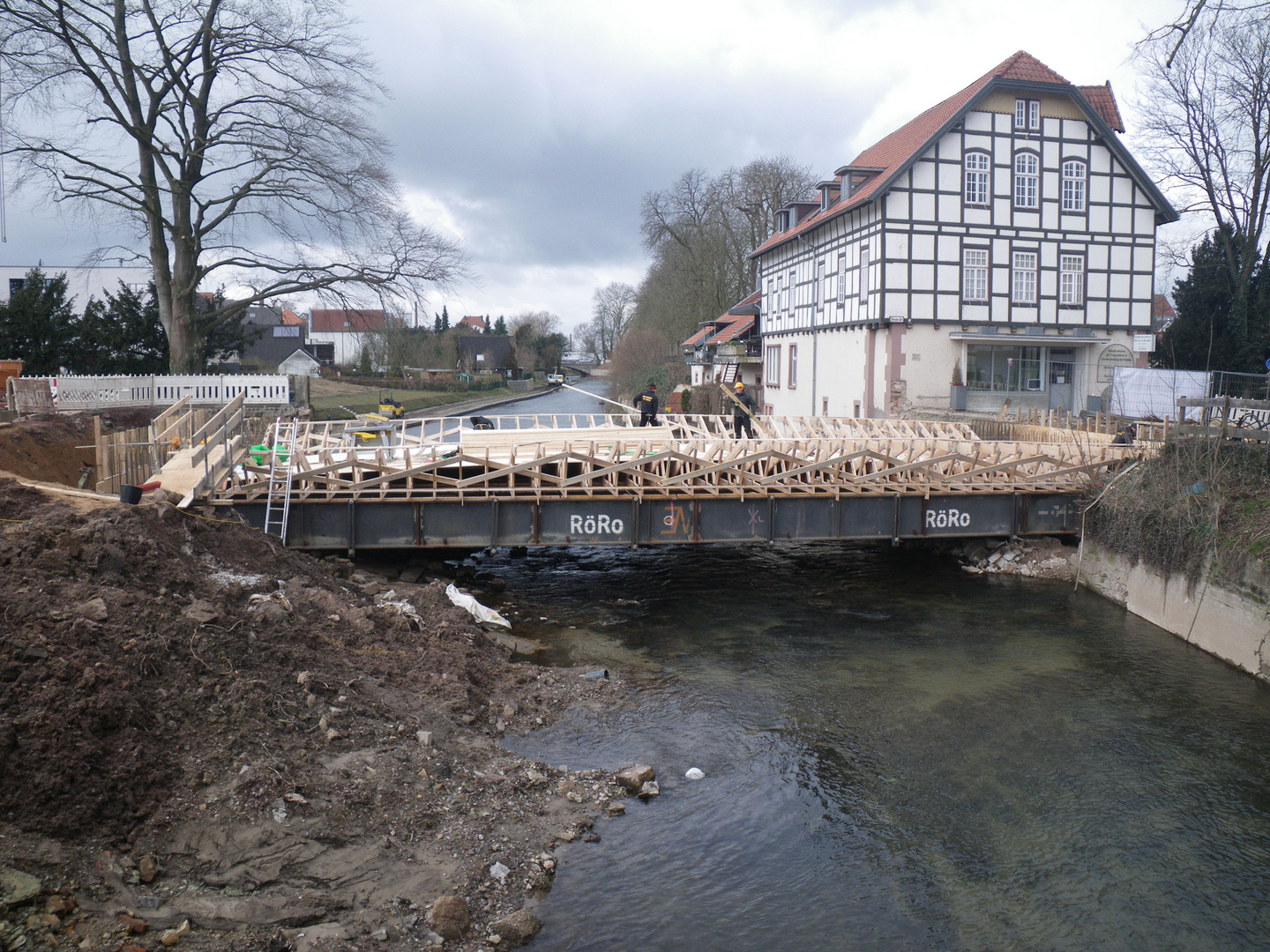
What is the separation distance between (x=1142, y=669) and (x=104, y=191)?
3151 cm

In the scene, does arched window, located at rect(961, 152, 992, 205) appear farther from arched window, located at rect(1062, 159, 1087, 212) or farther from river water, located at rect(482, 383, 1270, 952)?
river water, located at rect(482, 383, 1270, 952)

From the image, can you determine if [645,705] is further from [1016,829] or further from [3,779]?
[3,779]

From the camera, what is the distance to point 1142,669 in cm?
1385

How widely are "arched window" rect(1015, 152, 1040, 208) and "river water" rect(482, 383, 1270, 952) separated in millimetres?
20892

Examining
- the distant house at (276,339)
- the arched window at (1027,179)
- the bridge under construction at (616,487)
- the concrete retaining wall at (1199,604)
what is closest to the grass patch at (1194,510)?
the concrete retaining wall at (1199,604)

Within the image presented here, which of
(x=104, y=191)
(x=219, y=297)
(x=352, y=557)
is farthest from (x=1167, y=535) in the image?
(x=219, y=297)

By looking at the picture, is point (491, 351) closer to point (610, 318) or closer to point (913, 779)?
point (610, 318)

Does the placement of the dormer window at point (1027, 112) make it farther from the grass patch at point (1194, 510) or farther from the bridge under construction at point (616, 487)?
the grass patch at point (1194, 510)

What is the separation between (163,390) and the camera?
3059 centimetres

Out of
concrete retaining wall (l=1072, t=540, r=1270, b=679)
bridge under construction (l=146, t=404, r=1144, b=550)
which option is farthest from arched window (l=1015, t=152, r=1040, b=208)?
concrete retaining wall (l=1072, t=540, r=1270, b=679)

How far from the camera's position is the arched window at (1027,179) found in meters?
32.9

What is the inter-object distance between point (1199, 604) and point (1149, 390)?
18851 millimetres

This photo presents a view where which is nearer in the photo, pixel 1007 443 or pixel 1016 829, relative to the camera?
pixel 1016 829

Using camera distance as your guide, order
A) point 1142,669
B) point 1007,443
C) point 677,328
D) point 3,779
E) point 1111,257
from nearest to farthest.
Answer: point 3,779
point 1142,669
point 1007,443
point 1111,257
point 677,328
